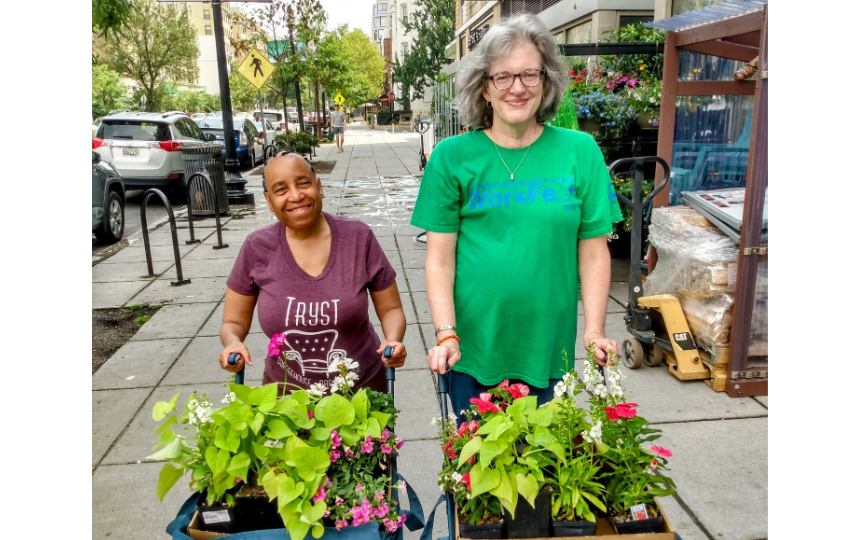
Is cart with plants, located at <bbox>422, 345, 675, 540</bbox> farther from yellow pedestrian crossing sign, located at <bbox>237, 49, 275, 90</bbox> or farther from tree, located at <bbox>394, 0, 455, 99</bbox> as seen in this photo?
tree, located at <bbox>394, 0, 455, 99</bbox>

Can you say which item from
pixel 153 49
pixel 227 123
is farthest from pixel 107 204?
pixel 153 49

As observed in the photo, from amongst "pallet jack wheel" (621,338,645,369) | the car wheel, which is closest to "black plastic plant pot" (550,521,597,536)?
"pallet jack wheel" (621,338,645,369)

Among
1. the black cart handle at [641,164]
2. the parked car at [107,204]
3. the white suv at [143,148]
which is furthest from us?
the white suv at [143,148]

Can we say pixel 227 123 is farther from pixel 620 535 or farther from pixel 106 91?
pixel 106 91

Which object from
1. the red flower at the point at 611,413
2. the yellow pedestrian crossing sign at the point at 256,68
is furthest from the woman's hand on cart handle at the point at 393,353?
the yellow pedestrian crossing sign at the point at 256,68

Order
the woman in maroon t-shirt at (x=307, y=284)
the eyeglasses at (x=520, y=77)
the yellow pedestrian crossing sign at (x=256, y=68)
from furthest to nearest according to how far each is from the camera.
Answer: the yellow pedestrian crossing sign at (x=256, y=68)
the woman in maroon t-shirt at (x=307, y=284)
the eyeglasses at (x=520, y=77)

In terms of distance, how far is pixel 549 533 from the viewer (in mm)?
1518

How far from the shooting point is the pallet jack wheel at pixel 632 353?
14.7 ft

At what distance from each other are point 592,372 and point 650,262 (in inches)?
149

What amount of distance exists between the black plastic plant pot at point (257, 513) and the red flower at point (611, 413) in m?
0.86

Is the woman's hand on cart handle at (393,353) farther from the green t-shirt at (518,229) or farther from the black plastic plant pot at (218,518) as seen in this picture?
the black plastic plant pot at (218,518)

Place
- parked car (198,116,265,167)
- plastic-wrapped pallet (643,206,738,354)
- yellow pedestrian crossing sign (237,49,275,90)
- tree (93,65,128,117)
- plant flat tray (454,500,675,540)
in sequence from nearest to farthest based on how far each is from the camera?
plant flat tray (454,500,675,540), plastic-wrapped pallet (643,206,738,354), yellow pedestrian crossing sign (237,49,275,90), parked car (198,116,265,167), tree (93,65,128,117)

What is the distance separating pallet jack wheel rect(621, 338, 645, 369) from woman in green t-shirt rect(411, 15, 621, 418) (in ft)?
8.26

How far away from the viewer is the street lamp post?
1142 centimetres
